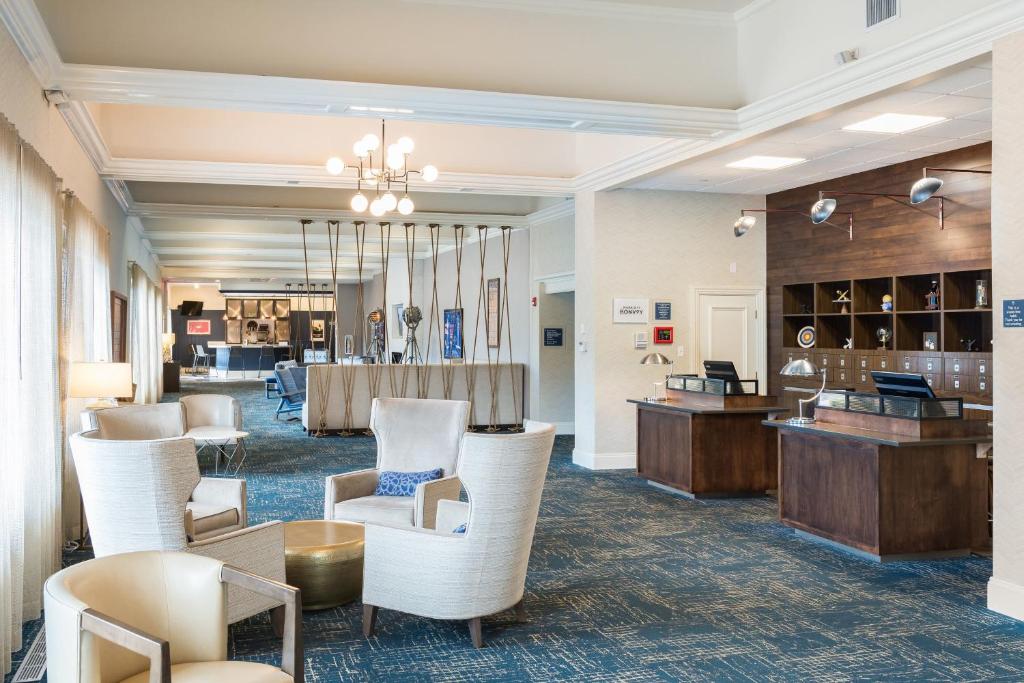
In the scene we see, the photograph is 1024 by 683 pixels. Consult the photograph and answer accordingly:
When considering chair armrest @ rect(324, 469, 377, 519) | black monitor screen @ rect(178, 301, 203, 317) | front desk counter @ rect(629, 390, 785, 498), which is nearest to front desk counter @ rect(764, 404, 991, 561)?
front desk counter @ rect(629, 390, 785, 498)

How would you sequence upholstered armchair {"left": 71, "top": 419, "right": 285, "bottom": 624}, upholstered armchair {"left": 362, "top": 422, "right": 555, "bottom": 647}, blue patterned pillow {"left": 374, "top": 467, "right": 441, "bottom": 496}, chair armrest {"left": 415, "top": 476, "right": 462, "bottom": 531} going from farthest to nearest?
blue patterned pillow {"left": 374, "top": 467, "right": 441, "bottom": 496}
chair armrest {"left": 415, "top": 476, "right": 462, "bottom": 531}
upholstered armchair {"left": 362, "top": 422, "right": 555, "bottom": 647}
upholstered armchair {"left": 71, "top": 419, "right": 285, "bottom": 624}

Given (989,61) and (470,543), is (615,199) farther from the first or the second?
(470,543)

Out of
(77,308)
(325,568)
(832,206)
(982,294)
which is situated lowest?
(325,568)

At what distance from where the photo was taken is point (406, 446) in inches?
241

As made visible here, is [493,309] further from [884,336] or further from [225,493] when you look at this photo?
[225,493]

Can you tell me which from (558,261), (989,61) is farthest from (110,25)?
(558,261)

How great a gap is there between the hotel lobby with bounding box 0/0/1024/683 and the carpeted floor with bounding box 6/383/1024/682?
0.03 m

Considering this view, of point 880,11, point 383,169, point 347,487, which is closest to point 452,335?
point 383,169

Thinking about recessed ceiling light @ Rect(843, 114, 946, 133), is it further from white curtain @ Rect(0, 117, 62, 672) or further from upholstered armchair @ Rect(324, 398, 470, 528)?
white curtain @ Rect(0, 117, 62, 672)

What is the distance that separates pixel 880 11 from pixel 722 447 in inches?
163

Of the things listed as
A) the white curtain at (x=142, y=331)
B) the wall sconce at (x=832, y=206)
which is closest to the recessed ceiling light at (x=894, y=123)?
the wall sconce at (x=832, y=206)

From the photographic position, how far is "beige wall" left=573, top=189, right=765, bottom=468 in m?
10.1

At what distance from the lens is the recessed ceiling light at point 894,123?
6.70 m

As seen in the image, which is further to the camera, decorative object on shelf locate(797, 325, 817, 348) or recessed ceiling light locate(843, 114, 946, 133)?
decorative object on shelf locate(797, 325, 817, 348)
